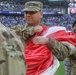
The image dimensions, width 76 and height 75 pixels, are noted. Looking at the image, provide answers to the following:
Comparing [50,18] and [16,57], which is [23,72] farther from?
[50,18]

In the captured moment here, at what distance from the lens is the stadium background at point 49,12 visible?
1294 inches

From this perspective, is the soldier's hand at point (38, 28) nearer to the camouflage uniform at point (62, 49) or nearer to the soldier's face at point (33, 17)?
the soldier's face at point (33, 17)

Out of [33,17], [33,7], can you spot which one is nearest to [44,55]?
[33,17]

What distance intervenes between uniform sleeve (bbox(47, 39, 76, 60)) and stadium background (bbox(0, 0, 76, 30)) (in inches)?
1144

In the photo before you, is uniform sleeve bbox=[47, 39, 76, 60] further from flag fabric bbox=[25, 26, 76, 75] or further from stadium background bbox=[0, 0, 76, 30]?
stadium background bbox=[0, 0, 76, 30]

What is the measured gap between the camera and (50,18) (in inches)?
1431

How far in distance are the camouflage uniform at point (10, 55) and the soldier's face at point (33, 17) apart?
148 centimetres

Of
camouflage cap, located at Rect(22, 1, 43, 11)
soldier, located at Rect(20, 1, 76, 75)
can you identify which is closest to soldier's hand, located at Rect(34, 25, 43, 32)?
soldier, located at Rect(20, 1, 76, 75)

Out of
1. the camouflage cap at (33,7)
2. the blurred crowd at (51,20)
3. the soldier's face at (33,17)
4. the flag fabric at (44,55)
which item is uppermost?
the camouflage cap at (33,7)

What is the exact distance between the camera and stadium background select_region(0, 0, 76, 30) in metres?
32.9

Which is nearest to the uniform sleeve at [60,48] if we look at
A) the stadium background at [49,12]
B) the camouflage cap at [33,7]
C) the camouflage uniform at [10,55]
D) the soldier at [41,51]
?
the soldier at [41,51]

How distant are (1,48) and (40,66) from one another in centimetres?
161

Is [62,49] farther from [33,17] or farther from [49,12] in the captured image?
[49,12]

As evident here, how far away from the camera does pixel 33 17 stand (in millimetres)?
2990
